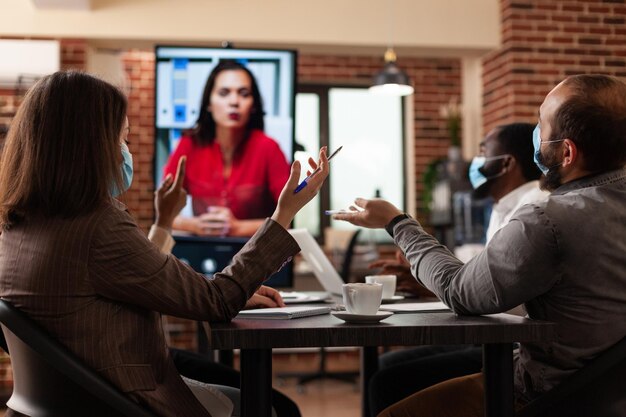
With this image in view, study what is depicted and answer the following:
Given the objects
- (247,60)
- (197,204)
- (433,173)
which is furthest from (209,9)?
(433,173)

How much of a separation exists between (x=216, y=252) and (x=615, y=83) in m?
2.29

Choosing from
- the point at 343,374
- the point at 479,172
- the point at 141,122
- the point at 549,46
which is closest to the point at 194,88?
the point at 479,172

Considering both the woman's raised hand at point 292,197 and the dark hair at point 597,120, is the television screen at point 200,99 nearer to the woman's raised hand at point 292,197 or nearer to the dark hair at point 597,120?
the woman's raised hand at point 292,197

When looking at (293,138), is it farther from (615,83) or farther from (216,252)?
(615,83)

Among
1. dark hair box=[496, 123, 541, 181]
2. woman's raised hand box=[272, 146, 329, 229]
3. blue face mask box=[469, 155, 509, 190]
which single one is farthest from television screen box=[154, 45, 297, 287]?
woman's raised hand box=[272, 146, 329, 229]

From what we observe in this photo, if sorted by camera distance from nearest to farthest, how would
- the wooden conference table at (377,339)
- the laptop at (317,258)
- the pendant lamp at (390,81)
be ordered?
1. the wooden conference table at (377,339)
2. the laptop at (317,258)
3. the pendant lamp at (390,81)

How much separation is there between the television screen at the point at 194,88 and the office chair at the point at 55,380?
89.9 inches

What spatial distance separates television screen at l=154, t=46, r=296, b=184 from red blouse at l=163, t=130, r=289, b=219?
0.05 metres

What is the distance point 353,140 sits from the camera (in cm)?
796

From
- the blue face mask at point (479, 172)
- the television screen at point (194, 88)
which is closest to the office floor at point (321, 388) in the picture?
the television screen at point (194, 88)

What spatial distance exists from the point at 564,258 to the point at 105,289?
2.86 feet

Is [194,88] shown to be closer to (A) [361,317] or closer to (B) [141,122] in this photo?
(A) [361,317]

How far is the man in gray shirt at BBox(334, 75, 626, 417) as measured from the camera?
58.8 inches

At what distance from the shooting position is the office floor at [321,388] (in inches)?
182
